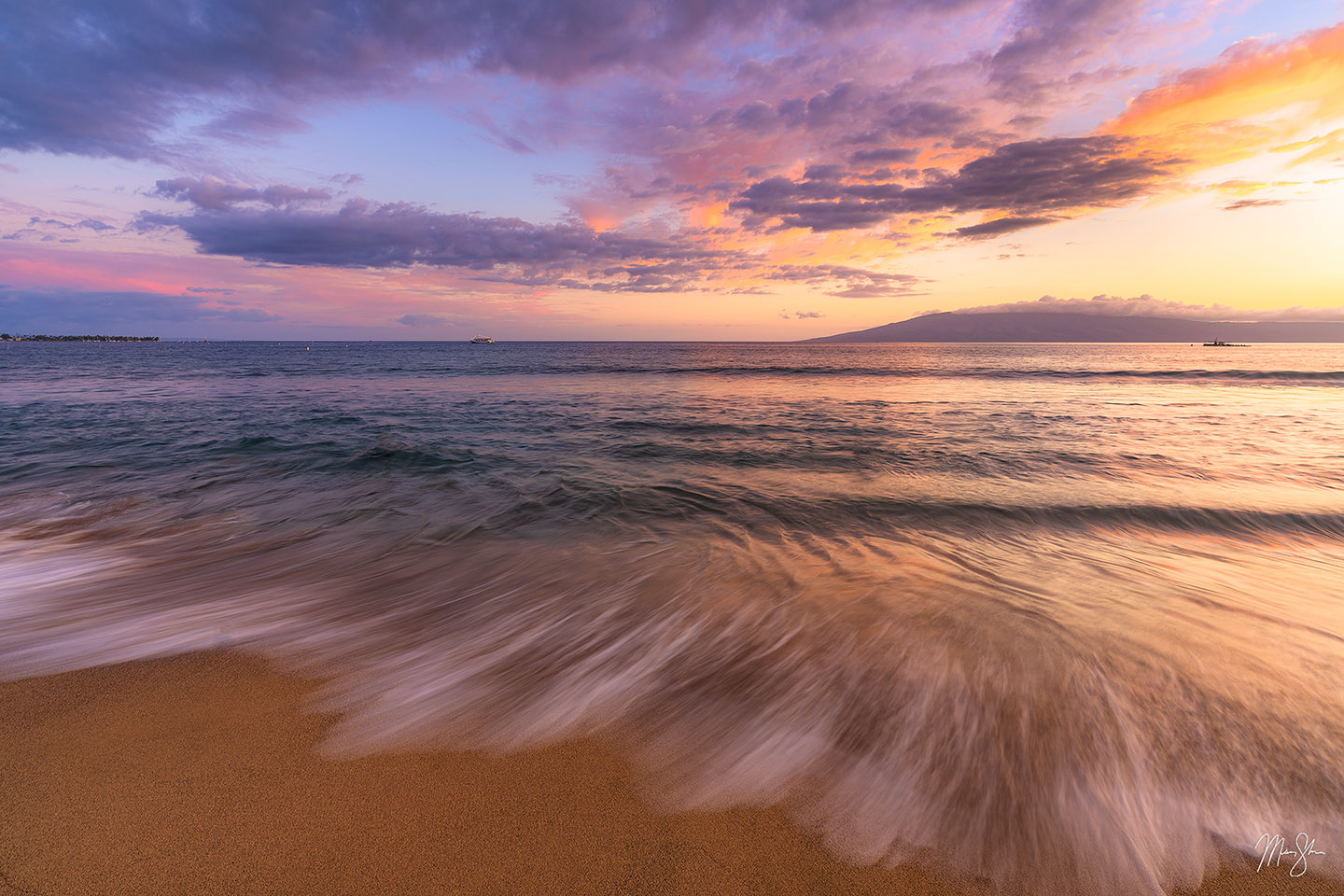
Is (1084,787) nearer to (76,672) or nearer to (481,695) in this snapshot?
(481,695)

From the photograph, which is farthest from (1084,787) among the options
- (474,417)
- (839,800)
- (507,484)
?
(474,417)

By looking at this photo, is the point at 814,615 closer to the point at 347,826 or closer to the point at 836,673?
the point at 836,673

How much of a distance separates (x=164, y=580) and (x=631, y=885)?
22.3 feet

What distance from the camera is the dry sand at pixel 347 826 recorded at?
7.49ft

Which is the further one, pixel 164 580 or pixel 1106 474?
pixel 1106 474

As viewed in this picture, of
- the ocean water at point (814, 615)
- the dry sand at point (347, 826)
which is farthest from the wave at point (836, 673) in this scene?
the dry sand at point (347, 826)

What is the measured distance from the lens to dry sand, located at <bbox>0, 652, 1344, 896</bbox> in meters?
2.28

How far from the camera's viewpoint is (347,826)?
256cm

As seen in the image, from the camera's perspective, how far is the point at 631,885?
89.9 inches
